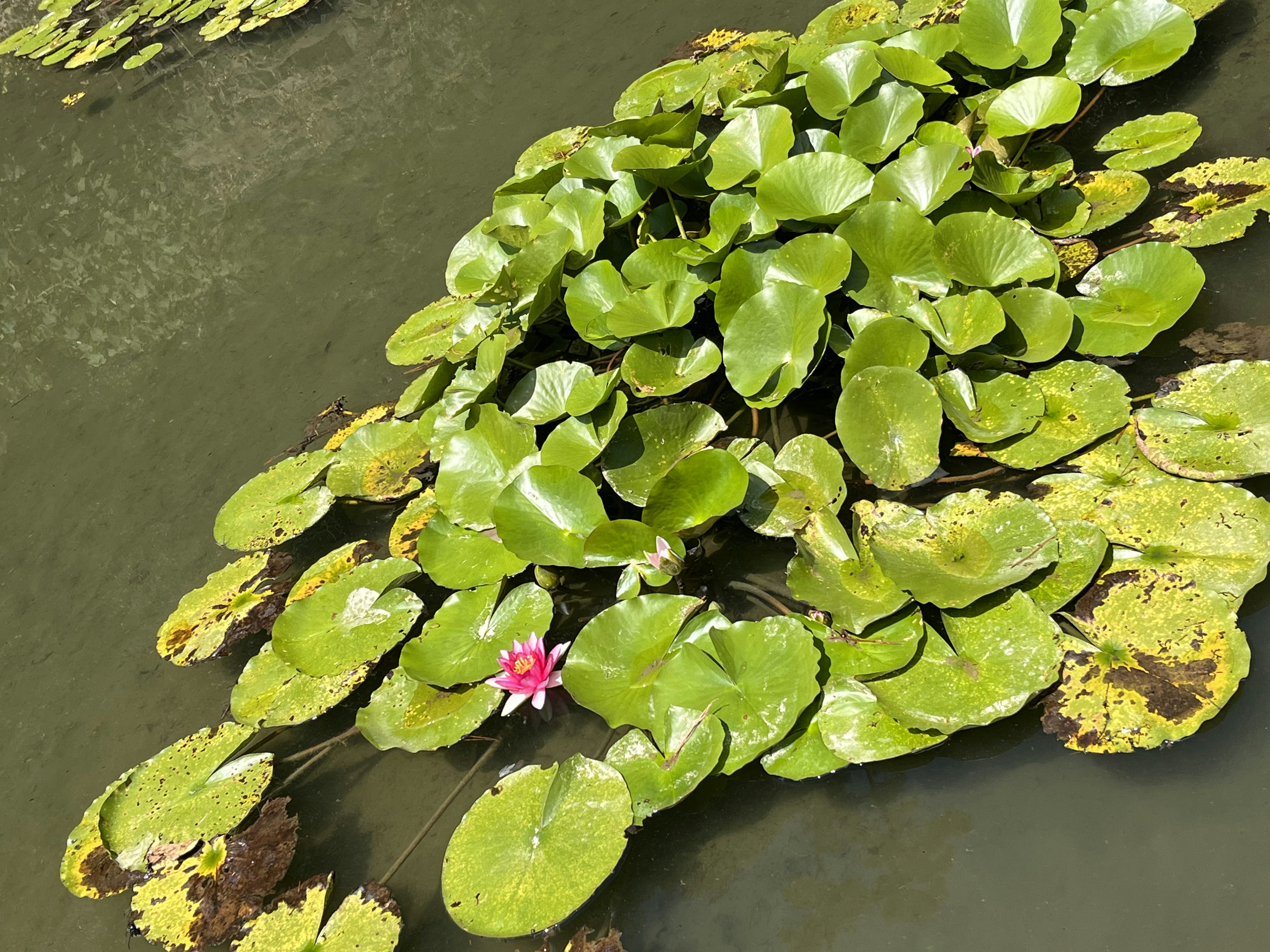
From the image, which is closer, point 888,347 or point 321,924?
point 321,924

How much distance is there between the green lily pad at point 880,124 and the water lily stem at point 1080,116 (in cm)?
71

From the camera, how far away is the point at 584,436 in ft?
7.98

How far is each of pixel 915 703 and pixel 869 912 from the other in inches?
17.2

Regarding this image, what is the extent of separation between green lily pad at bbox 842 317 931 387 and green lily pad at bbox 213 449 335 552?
182 centimetres

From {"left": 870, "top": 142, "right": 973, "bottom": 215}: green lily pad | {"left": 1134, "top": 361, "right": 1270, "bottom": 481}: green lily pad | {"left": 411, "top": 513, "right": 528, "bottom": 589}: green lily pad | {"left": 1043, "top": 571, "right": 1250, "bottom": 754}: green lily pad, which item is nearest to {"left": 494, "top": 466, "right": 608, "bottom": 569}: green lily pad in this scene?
{"left": 411, "top": 513, "right": 528, "bottom": 589}: green lily pad

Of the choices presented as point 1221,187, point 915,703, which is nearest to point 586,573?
point 915,703

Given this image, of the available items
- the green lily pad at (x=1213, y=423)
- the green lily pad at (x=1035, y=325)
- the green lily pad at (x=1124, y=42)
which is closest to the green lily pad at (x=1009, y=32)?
the green lily pad at (x=1124, y=42)

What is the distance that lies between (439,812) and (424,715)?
0.24 m

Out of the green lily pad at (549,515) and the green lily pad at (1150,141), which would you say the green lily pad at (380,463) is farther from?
the green lily pad at (1150,141)

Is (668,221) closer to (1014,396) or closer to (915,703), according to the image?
(1014,396)

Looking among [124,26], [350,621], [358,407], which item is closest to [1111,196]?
[350,621]

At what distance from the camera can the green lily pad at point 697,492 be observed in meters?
2.14

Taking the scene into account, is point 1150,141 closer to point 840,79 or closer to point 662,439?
point 840,79

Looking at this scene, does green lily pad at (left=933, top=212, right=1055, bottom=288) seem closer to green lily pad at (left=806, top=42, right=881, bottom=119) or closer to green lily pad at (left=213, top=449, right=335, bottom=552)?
green lily pad at (left=806, top=42, right=881, bottom=119)
